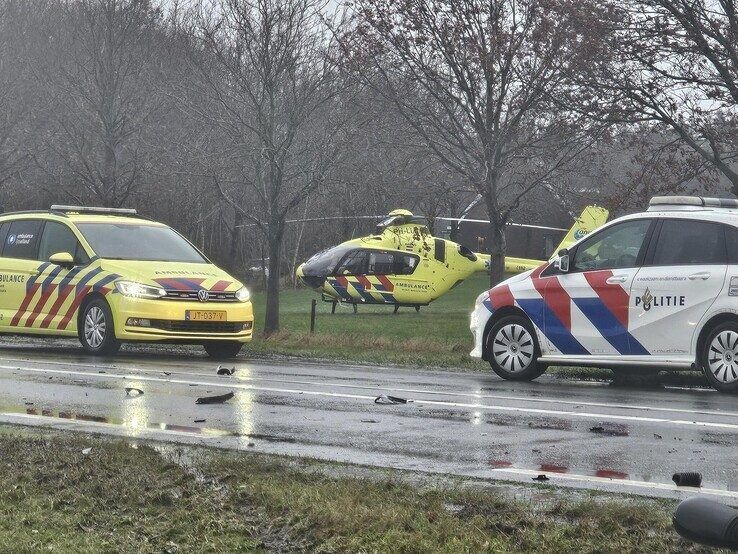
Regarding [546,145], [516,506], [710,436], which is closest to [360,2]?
[546,145]

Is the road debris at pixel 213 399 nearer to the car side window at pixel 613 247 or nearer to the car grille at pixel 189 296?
the car side window at pixel 613 247

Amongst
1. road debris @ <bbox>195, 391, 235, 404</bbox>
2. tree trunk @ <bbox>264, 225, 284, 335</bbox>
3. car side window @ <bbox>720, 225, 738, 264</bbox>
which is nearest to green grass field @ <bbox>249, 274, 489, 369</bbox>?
tree trunk @ <bbox>264, 225, 284, 335</bbox>

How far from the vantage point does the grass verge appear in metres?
5.16

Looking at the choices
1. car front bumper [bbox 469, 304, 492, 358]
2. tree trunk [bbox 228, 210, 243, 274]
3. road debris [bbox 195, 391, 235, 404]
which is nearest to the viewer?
road debris [bbox 195, 391, 235, 404]

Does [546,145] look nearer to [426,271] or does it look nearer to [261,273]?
[426,271]

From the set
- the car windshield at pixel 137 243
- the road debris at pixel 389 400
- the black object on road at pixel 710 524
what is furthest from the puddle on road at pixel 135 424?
the car windshield at pixel 137 243

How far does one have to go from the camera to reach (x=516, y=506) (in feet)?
19.0

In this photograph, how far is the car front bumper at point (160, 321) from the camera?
1623 cm

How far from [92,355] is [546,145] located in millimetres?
8429

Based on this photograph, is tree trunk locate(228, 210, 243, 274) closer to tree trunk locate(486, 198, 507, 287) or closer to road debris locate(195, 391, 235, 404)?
tree trunk locate(486, 198, 507, 287)

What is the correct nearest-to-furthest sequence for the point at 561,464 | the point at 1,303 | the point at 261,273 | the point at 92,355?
the point at 561,464 < the point at 92,355 < the point at 1,303 < the point at 261,273

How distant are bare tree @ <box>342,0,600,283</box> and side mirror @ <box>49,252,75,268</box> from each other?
606 cm

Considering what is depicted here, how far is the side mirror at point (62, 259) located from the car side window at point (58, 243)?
0.15 metres

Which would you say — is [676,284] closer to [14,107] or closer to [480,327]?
[480,327]
